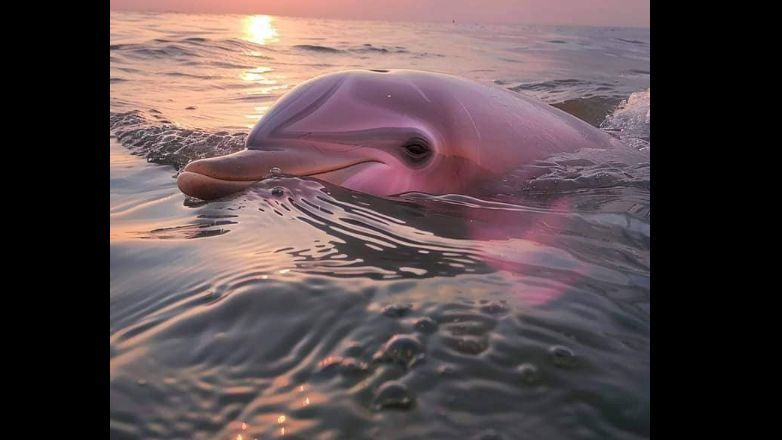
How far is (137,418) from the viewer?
4.11 feet

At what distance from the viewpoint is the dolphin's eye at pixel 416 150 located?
125 inches

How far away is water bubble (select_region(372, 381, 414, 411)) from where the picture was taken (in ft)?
4.12

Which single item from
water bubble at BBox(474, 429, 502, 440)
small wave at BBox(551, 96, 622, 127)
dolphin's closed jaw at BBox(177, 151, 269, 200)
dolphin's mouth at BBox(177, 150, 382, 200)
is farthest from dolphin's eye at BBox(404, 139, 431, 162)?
small wave at BBox(551, 96, 622, 127)

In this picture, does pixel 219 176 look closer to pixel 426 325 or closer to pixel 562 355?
pixel 426 325

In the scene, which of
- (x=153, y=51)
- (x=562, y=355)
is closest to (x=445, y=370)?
(x=562, y=355)

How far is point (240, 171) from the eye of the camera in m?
2.89

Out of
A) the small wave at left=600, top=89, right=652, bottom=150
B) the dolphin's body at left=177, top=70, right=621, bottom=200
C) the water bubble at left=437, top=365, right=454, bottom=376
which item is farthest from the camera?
the small wave at left=600, top=89, right=652, bottom=150

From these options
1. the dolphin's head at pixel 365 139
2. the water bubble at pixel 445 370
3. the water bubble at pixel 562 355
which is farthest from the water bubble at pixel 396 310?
the dolphin's head at pixel 365 139

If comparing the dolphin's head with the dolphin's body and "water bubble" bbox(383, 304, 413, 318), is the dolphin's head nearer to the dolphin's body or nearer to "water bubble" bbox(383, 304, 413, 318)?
the dolphin's body

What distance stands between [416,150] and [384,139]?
0.17 metres
